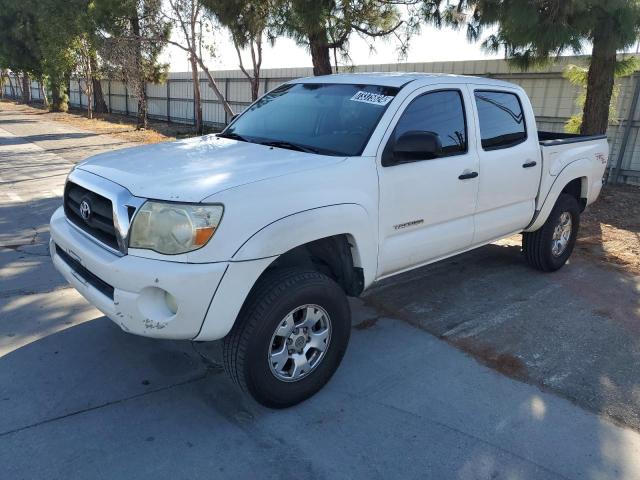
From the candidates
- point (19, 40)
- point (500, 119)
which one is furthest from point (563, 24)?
point (19, 40)

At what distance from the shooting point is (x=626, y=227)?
306 inches

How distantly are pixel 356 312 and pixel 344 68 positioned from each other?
8010 millimetres

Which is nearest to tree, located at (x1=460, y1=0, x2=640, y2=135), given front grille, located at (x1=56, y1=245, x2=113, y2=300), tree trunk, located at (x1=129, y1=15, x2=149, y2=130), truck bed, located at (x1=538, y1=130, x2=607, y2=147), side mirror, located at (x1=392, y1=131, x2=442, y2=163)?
truck bed, located at (x1=538, y1=130, x2=607, y2=147)

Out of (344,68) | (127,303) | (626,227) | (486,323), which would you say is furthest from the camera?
(344,68)

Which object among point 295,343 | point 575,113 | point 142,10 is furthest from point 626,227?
point 142,10

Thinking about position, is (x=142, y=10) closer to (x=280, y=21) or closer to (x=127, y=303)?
(x=280, y=21)

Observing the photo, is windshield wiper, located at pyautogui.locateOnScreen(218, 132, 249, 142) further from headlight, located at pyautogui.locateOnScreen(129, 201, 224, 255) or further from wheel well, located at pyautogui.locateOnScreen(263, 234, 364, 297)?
headlight, located at pyautogui.locateOnScreen(129, 201, 224, 255)

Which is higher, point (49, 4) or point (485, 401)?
point (49, 4)

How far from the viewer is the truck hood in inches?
113

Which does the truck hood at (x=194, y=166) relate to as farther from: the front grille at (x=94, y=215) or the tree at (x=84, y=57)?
the tree at (x=84, y=57)

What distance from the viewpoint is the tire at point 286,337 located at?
2918 mm

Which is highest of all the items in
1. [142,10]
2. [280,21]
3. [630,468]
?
[142,10]

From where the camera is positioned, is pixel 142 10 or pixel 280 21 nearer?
pixel 280 21

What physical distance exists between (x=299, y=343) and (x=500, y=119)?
2878 mm
